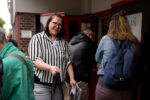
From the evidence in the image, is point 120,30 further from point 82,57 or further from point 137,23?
point 82,57

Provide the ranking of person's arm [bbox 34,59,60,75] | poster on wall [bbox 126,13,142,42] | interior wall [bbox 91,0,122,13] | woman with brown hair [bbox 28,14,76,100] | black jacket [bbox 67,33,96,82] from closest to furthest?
person's arm [bbox 34,59,60,75] < woman with brown hair [bbox 28,14,76,100] < poster on wall [bbox 126,13,142,42] < black jacket [bbox 67,33,96,82] < interior wall [bbox 91,0,122,13]

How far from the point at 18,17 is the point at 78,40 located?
3.07 meters

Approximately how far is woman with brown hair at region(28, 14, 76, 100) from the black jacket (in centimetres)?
103

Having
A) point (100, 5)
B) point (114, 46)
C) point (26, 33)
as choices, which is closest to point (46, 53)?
point (114, 46)

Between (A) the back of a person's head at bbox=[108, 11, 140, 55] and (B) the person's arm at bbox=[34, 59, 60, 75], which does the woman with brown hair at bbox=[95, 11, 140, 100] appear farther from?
(B) the person's arm at bbox=[34, 59, 60, 75]

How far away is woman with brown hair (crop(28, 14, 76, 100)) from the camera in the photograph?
2.60 metres

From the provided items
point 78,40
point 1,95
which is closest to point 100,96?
point 78,40

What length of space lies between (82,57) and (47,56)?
126 centimetres

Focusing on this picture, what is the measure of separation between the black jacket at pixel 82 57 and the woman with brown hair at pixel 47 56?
1034 millimetres

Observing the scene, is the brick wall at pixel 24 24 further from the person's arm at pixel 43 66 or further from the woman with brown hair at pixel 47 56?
the person's arm at pixel 43 66

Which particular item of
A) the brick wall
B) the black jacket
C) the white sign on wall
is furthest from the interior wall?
the white sign on wall

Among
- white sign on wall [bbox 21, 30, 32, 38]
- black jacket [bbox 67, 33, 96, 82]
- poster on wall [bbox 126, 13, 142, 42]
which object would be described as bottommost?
black jacket [bbox 67, 33, 96, 82]

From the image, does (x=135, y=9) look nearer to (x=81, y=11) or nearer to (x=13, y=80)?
(x=13, y=80)

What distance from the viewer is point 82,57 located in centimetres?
380
